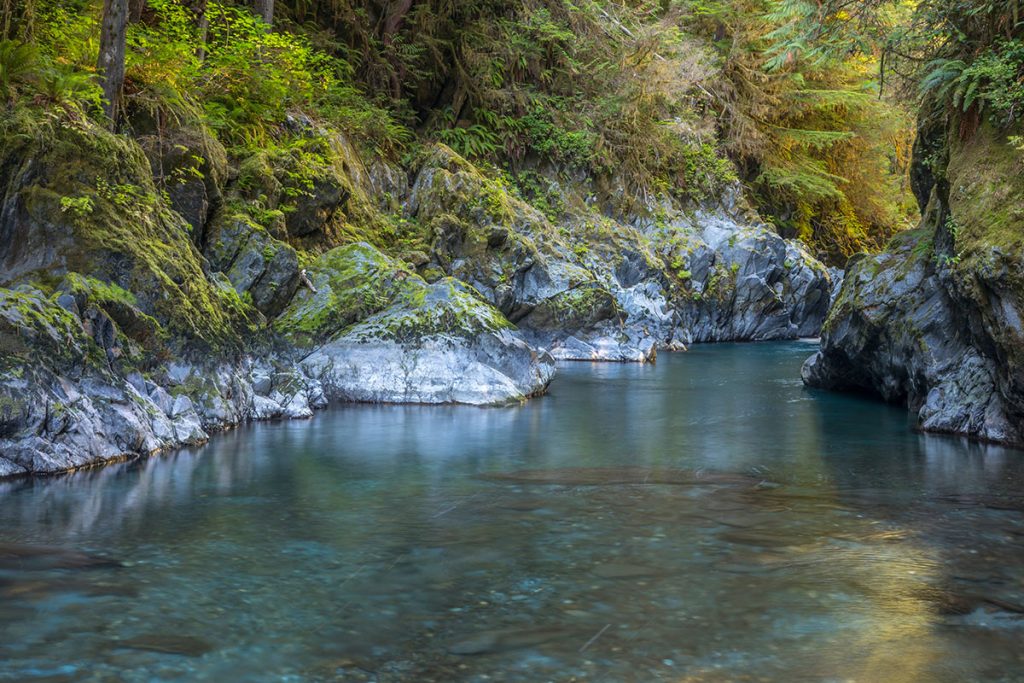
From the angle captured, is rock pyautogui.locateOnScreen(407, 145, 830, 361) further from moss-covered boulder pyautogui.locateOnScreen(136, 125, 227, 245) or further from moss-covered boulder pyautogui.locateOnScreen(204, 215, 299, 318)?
moss-covered boulder pyautogui.locateOnScreen(136, 125, 227, 245)

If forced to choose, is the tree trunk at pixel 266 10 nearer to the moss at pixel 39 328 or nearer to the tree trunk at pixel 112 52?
the tree trunk at pixel 112 52

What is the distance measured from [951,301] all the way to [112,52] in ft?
35.6

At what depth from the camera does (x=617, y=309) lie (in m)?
21.4

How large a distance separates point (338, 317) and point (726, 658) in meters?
9.88

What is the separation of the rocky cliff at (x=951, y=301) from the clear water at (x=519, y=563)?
3.21ft

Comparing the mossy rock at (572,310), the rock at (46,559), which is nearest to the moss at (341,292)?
the mossy rock at (572,310)

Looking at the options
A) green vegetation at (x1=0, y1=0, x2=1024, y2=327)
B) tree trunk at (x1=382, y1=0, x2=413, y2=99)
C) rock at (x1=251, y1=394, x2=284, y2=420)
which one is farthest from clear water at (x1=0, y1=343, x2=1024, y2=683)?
tree trunk at (x1=382, y1=0, x2=413, y2=99)

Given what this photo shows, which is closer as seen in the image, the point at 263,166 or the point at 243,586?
the point at 243,586

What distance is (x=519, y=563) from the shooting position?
5.61m

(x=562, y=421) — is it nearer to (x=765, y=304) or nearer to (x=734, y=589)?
(x=734, y=589)

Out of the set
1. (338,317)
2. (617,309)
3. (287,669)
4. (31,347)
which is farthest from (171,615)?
(617,309)

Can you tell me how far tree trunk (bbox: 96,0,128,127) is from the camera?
11.5 m

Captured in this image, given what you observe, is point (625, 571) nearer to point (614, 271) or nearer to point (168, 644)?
point (168, 644)

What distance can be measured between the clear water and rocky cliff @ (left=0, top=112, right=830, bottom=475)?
0.78m
